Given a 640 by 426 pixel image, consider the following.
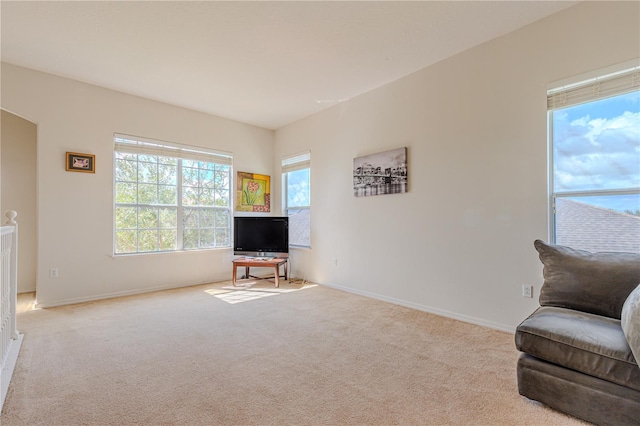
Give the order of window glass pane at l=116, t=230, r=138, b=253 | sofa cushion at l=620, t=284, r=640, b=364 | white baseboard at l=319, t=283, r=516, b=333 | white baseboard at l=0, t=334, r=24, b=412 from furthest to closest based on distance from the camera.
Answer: window glass pane at l=116, t=230, r=138, b=253 → white baseboard at l=319, t=283, r=516, b=333 → white baseboard at l=0, t=334, r=24, b=412 → sofa cushion at l=620, t=284, r=640, b=364

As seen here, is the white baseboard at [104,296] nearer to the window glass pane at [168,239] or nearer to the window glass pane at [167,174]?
the window glass pane at [168,239]

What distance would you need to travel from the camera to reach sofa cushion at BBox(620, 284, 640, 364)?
54.7 inches

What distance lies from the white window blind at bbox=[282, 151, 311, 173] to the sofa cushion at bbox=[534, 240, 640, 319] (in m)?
3.57

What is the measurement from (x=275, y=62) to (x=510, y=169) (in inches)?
103

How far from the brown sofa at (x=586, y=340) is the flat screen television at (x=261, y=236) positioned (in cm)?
352

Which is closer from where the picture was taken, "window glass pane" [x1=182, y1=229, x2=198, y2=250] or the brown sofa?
the brown sofa

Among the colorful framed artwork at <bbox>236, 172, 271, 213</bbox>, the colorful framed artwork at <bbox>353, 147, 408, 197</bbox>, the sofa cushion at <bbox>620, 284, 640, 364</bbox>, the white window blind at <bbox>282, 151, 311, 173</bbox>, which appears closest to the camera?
the sofa cushion at <bbox>620, 284, 640, 364</bbox>

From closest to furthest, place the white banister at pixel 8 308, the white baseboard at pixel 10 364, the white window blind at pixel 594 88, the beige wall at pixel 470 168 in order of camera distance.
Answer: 1. the white baseboard at pixel 10 364
2. the white banister at pixel 8 308
3. the white window blind at pixel 594 88
4. the beige wall at pixel 470 168

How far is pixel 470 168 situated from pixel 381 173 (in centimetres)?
111

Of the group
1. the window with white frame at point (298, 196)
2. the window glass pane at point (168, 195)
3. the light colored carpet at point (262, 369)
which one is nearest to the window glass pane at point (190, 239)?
the window glass pane at point (168, 195)

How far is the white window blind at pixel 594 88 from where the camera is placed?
2.27 meters

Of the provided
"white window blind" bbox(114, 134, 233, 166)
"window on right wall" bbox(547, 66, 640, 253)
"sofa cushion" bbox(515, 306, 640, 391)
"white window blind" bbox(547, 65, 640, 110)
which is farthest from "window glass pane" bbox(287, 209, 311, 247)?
"sofa cushion" bbox(515, 306, 640, 391)

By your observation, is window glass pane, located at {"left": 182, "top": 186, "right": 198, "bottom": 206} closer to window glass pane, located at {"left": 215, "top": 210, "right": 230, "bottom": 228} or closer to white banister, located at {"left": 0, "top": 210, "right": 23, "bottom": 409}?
window glass pane, located at {"left": 215, "top": 210, "right": 230, "bottom": 228}

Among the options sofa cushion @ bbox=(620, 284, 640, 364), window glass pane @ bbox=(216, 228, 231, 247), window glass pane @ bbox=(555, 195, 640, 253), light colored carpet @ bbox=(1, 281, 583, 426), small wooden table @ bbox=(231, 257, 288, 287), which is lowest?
light colored carpet @ bbox=(1, 281, 583, 426)
